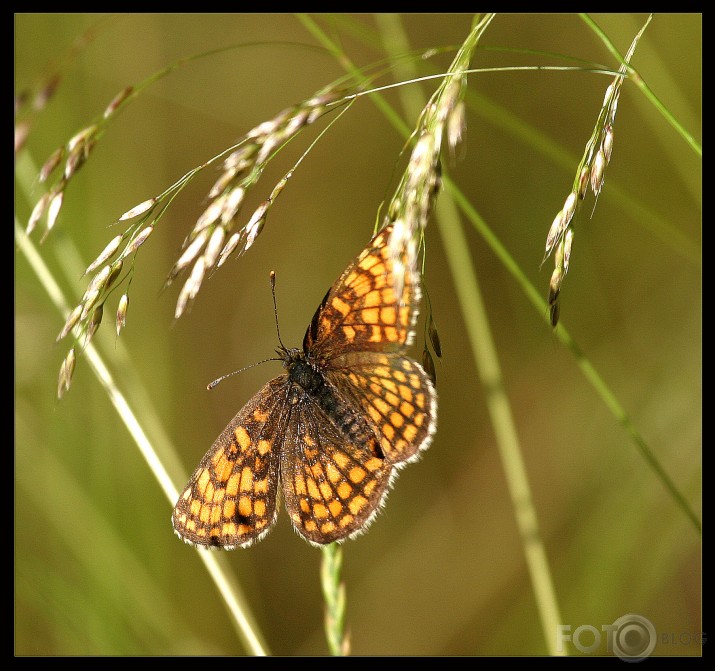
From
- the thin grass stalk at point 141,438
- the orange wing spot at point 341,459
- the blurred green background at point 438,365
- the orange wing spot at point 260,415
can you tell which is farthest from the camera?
the blurred green background at point 438,365

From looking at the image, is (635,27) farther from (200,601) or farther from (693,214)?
(200,601)

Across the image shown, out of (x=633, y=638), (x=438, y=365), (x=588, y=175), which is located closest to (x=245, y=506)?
(x=438, y=365)

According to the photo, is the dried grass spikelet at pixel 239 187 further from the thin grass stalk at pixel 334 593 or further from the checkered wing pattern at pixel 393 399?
the thin grass stalk at pixel 334 593

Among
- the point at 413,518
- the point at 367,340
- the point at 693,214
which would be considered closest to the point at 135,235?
the point at 367,340

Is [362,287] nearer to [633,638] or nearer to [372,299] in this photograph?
[372,299]

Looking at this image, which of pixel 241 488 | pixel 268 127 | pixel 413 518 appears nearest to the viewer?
pixel 268 127

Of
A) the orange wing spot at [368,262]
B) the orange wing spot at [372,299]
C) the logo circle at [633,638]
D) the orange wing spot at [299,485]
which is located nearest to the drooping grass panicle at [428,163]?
the orange wing spot at [368,262]
